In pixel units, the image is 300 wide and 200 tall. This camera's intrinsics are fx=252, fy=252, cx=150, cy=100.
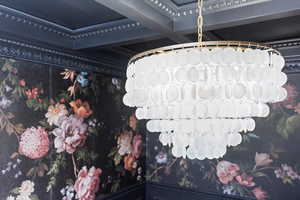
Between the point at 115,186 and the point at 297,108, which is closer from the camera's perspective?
the point at 297,108

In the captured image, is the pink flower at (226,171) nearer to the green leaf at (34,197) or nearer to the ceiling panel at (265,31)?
the ceiling panel at (265,31)

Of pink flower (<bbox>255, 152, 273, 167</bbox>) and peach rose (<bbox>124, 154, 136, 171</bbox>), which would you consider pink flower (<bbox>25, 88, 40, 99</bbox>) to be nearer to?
peach rose (<bbox>124, 154, 136, 171</bbox>)

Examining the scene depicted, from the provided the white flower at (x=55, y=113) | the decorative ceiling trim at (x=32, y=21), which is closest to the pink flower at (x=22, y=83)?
the white flower at (x=55, y=113)

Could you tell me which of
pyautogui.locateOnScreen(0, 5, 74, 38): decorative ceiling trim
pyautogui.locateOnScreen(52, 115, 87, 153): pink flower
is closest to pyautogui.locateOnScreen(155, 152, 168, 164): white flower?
pyautogui.locateOnScreen(52, 115, 87, 153): pink flower

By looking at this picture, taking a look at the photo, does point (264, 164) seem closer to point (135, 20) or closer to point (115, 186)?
point (115, 186)

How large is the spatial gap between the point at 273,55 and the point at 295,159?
1.76 meters

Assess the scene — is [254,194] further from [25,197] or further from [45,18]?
[45,18]

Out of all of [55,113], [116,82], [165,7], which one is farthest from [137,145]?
[165,7]

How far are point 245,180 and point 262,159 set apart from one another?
0.29m

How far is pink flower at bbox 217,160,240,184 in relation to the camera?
2744 mm

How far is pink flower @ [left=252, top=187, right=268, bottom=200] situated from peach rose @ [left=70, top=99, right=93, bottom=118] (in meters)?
1.89

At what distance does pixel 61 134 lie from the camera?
223 cm

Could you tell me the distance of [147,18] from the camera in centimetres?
163

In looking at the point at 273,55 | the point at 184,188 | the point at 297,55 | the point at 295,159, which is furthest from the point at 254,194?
the point at 273,55
